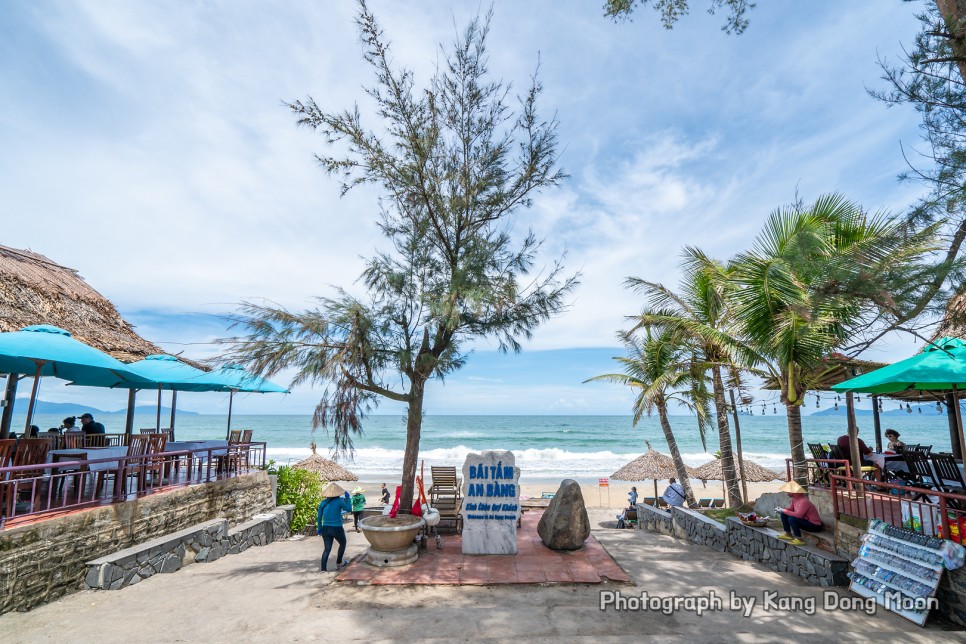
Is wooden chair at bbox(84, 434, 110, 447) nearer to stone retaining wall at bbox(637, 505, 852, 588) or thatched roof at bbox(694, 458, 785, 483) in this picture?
stone retaining wall at bbox(637, 505, 852, 588)

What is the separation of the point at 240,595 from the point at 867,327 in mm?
8002

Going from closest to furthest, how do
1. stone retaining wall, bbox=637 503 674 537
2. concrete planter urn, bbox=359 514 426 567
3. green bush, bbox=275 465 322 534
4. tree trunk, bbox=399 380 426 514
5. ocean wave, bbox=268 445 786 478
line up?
1. concrete planter urn, bbox=359 514 426 567
2. tree trunk, bbox=399 380 426 514
3. stone retaining wall, bbox=637 503 674 537
4. green bush, bbox=275 465 322 534
5. ocean wave, bbox=268 445 786 478

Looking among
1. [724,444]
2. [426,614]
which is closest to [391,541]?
[426,614]

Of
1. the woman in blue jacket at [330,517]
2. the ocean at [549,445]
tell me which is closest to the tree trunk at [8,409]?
the woman in blue jacket at [330,517]

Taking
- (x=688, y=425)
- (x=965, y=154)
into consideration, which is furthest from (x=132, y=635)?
(x=688, y=425)

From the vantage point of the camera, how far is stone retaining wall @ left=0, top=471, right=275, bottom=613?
518cm

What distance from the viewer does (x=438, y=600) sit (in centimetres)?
586

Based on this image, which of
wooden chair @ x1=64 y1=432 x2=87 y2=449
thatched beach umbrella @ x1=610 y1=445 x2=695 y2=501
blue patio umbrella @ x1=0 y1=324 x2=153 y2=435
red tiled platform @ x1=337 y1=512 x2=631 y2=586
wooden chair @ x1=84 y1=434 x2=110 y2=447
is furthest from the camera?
thatched beach umbrella @ x1=610 y1=445 x2=695 y2=501

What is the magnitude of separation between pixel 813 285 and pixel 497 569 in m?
5.50

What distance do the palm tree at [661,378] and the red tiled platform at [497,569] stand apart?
5.34 meters

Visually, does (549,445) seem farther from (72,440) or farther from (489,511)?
(72,440)

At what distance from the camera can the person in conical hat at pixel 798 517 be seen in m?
7.38

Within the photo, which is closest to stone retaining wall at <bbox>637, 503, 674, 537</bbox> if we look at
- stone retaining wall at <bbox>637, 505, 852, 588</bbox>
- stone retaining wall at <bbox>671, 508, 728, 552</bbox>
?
stone retaining wall at <bbox>637, 505, 852, 588</bbox>

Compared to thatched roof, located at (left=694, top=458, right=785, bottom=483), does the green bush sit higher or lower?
higher
